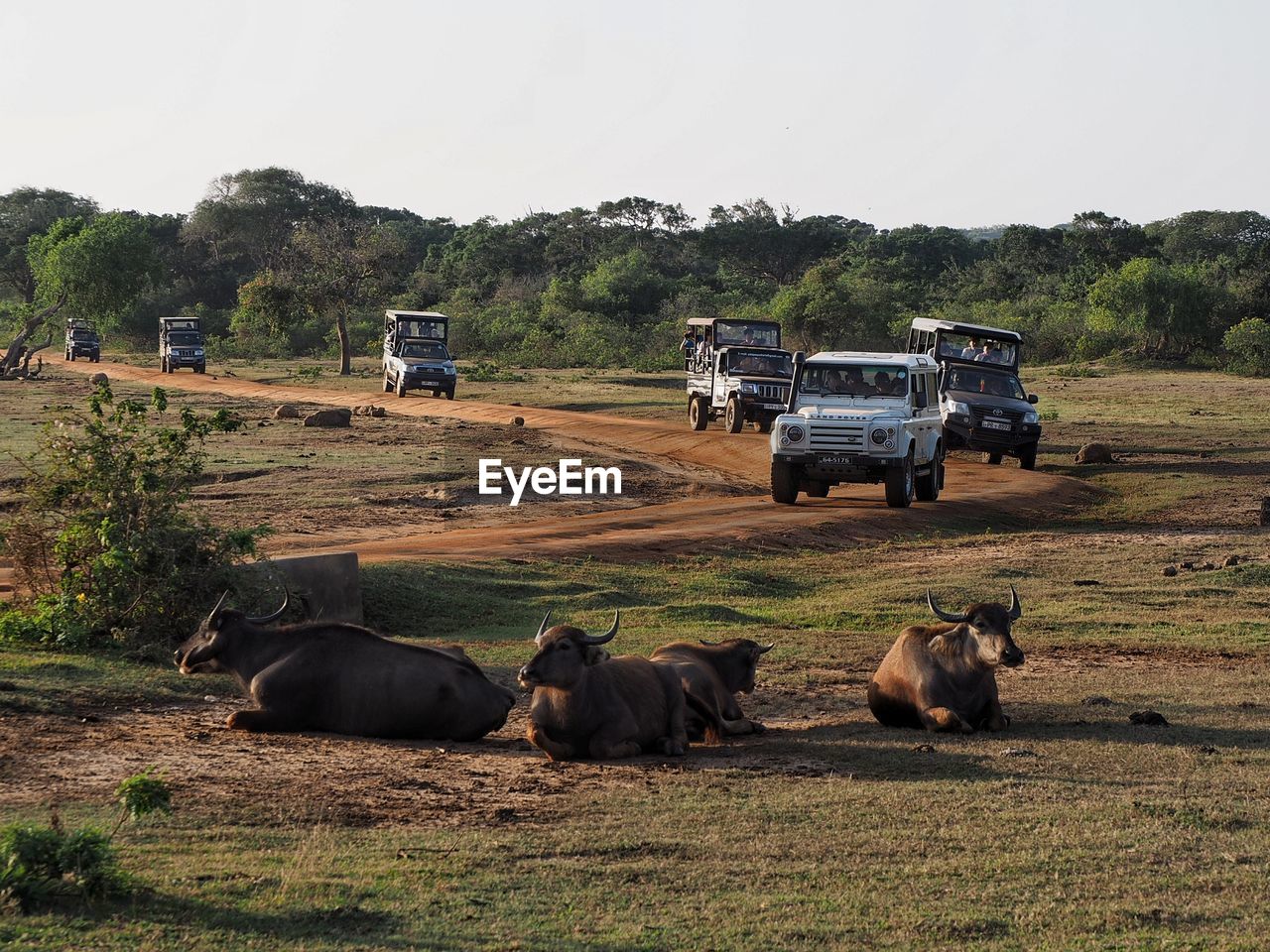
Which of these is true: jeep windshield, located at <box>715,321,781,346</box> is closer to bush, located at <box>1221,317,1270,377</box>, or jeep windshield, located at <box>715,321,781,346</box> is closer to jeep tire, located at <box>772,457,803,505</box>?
jeep tire, located at <box>772,457,803,505</box>

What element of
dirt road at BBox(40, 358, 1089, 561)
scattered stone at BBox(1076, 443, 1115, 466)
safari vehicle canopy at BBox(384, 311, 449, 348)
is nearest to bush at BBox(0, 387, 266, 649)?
dirt road at BBox(40, 358, 1089, 561)

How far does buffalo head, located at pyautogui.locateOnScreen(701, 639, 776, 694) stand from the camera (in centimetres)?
1079

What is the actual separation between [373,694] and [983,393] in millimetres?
23449

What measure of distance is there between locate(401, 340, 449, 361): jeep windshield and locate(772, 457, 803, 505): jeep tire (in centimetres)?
2475

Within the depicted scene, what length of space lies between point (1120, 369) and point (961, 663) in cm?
4700

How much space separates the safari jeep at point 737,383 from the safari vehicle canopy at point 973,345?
4587 mm

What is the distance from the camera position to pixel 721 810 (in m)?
8.16

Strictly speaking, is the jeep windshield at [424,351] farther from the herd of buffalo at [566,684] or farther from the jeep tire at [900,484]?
the herd of buffalo at [566,684]

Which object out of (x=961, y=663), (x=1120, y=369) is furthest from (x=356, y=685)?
(x=1120, y=369)

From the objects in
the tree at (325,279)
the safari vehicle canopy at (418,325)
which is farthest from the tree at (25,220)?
the safari vehicle canopy at (418,325)

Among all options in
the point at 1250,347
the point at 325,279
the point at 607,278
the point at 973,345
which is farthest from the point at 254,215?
the point at 973,345

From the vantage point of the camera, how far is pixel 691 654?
1073cm

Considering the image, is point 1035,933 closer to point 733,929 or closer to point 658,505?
point 733,929

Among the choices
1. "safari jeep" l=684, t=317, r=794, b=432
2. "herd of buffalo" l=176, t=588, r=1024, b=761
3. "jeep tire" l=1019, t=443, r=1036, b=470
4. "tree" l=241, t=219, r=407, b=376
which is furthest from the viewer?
"tree" l=241, t=219, r=407, b=376
